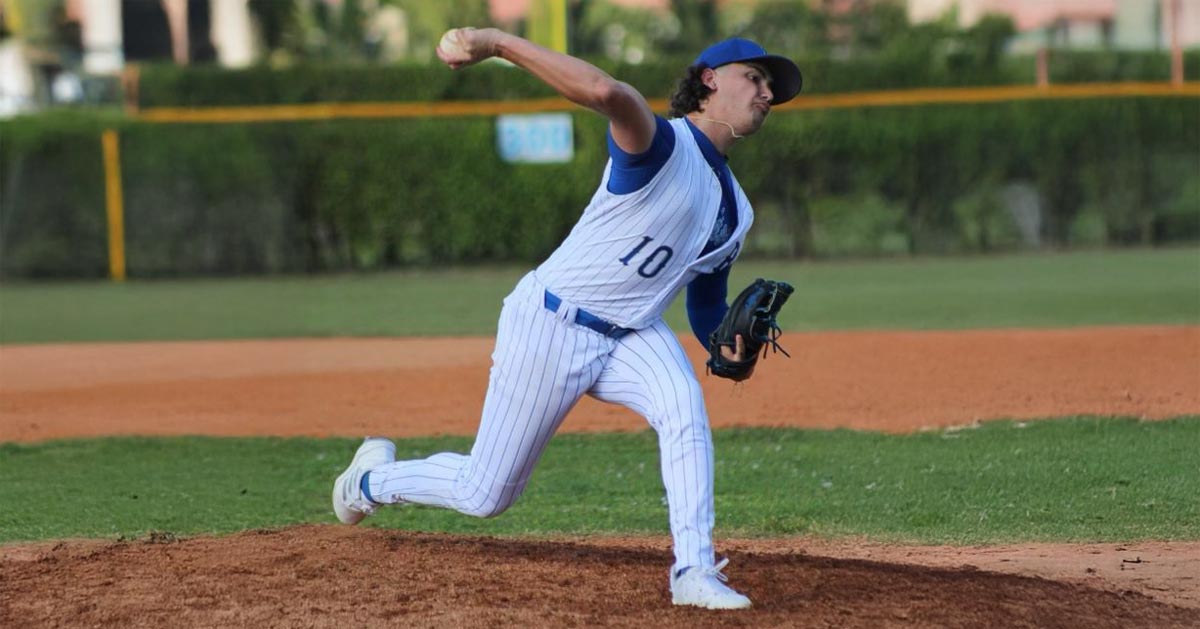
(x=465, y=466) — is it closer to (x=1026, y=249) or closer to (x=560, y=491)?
(x=560, y=491)

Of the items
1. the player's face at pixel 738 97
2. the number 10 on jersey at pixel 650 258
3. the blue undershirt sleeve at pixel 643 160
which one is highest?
the player's face at pixel 738 97

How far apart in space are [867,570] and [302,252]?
55.5 ft

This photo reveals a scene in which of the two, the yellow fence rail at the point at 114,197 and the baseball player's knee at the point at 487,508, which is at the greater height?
the yellow fence rail at the point at 114,197

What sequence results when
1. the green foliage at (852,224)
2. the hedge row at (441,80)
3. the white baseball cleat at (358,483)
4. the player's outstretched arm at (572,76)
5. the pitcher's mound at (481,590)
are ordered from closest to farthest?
the player's outstretched arm at (572,76) < the pitcher's mound at (481,590) < the white baseball cleat at (358,483) < the hedge row at (441,80) < the green foliage at (852,224)

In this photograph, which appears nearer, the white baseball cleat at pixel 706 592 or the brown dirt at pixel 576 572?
the white baseball cleat at pixel 706 592

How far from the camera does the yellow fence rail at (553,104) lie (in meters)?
20.8

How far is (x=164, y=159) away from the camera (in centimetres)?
2064

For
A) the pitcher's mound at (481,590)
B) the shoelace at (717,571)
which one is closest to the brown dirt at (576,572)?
the pitcher's mound at (481,590)

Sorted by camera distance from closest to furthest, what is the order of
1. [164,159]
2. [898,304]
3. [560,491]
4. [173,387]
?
1. [560,491]
2. [173,387]
3. [898,304]
4. [164,159]

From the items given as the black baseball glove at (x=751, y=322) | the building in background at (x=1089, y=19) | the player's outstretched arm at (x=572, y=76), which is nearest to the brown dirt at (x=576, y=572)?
→ the black baseball glove at (x=751, y=322)

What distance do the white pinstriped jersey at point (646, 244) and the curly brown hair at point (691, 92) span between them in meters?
0.05

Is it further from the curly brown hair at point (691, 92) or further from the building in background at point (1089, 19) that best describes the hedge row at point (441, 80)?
the building in background at point (1089, 19)

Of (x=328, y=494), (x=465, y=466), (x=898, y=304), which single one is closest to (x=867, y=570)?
(x=465, y=466)

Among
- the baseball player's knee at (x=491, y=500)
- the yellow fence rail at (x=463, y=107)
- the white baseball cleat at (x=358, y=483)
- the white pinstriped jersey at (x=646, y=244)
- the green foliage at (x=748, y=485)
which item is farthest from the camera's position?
the yellow fence rail at (x=463, y=107)
